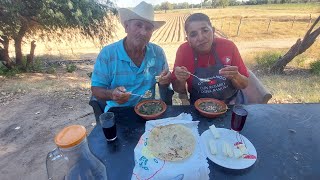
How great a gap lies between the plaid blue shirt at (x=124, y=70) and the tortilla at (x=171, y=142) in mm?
1111

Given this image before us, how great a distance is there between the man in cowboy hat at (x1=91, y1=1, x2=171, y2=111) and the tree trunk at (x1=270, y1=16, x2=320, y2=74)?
26.6 ft

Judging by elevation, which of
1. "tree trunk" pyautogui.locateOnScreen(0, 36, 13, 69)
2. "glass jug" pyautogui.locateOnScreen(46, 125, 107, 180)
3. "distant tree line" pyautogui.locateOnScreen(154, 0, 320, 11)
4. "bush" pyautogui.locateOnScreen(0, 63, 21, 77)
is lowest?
"bush" pyautogui.locateOnScreen(0, 63, 21, 77)

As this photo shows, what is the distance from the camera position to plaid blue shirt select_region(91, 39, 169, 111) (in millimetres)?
2691

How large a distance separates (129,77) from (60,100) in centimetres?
336

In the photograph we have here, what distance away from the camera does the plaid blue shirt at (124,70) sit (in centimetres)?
269

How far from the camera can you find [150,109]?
2189 millimetres

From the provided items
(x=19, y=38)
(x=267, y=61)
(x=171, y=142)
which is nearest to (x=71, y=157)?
(x=171, y=142)

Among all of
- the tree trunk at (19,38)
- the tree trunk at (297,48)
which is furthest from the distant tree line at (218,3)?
the tree trunk at (19,38)

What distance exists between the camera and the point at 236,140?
1.81 m

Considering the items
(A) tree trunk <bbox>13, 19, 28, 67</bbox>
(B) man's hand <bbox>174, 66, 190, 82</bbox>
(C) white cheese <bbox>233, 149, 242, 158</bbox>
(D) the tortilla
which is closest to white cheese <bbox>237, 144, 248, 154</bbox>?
(C) white cheese <bbox>233, 149, 242, 158</bbox>

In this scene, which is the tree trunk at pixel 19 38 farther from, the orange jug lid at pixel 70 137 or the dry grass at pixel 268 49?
the orange jug lid at pixel 70 137

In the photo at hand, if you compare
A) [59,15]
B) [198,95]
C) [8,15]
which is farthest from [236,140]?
[8,15]

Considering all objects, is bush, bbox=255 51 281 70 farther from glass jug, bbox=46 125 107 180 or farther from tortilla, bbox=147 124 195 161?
glass jug, bbox=46 125 107 180

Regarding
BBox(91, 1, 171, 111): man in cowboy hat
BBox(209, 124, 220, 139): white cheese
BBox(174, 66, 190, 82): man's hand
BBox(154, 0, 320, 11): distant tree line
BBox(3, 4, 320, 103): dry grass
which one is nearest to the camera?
BBox(209, 124, 220, 139): white cheese
